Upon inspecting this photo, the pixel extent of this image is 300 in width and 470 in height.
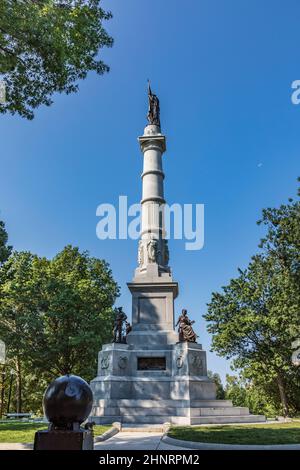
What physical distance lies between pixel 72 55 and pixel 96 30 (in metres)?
1.17

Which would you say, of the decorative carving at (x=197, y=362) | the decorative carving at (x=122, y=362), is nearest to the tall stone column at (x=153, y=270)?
the decorative carving at (x=122, y=362)

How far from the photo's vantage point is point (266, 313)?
25.5 meters

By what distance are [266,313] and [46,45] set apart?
21.5m

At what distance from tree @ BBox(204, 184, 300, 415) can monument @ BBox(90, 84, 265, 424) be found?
25.3 feet

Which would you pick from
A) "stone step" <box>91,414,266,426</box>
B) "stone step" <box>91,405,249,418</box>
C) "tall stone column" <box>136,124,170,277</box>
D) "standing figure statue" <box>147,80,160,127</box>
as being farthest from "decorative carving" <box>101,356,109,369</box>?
"standing figure statue" <box>147,80,160,127</box>

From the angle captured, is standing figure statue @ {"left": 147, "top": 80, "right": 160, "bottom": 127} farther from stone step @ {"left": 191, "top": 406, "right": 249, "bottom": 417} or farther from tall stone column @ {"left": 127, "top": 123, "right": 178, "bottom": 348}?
stone step @ {"left": 191, "top": 406, "right": 249, "bottom": 417}

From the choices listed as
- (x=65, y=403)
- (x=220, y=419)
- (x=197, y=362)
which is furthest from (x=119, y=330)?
(x=65, y=403)

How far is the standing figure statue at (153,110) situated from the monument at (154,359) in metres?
4.07

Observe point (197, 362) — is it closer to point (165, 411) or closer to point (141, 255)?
point (165, 411)

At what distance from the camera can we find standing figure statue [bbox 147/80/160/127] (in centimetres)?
2519

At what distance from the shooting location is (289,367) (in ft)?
78.9

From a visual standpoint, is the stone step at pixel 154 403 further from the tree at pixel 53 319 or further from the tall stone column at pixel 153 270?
the tree at pixel 53 319
